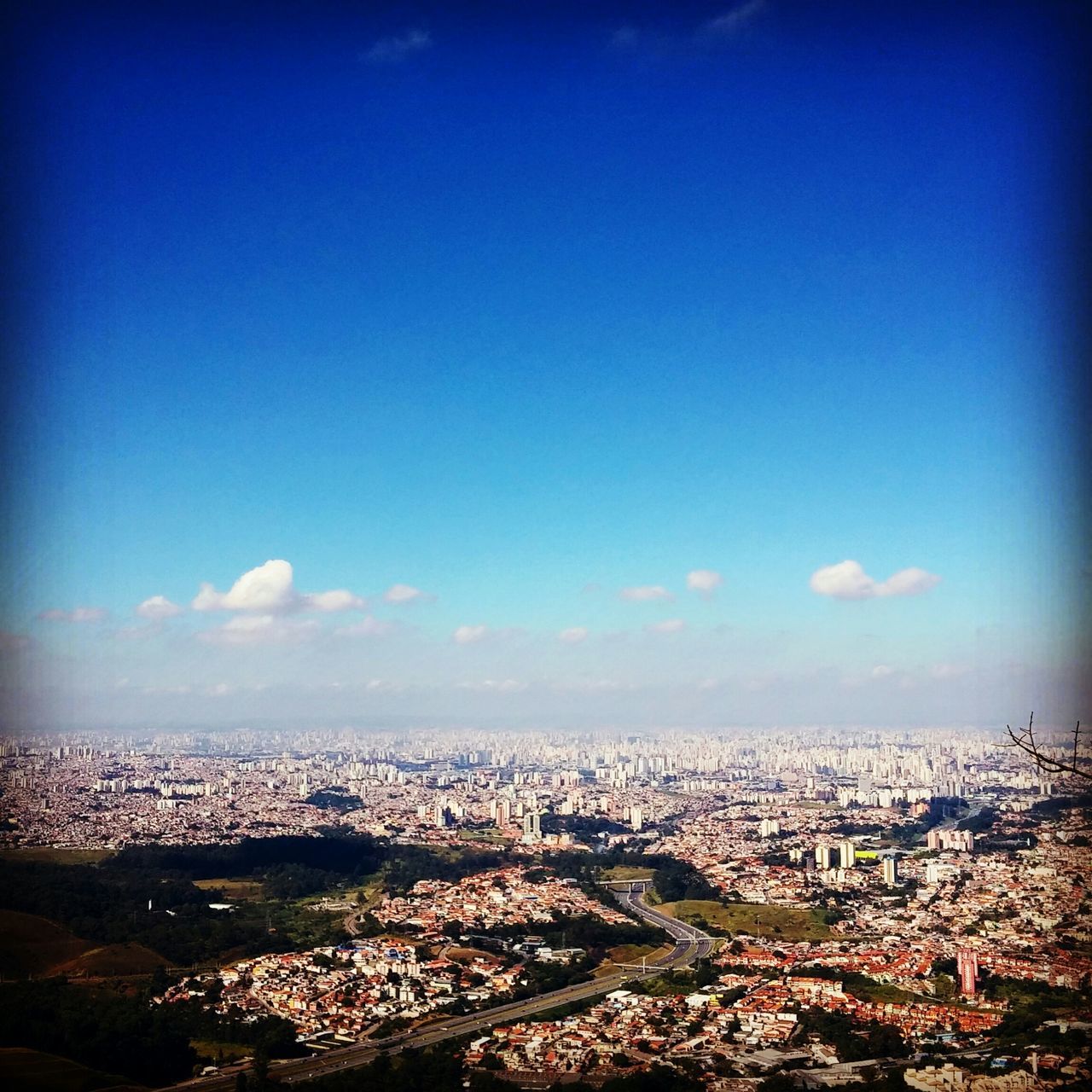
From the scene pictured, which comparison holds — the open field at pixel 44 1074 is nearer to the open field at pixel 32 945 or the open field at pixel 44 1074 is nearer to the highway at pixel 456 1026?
the open field at pixel 32 945

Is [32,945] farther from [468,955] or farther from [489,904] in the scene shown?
[489,904]

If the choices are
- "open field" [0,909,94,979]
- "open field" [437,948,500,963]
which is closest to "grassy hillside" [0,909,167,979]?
"open field" [0,909,94,979]

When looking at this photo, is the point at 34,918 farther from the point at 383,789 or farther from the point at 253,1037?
the point at 383,789

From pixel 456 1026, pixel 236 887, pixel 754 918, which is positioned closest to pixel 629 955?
pixel 754 918

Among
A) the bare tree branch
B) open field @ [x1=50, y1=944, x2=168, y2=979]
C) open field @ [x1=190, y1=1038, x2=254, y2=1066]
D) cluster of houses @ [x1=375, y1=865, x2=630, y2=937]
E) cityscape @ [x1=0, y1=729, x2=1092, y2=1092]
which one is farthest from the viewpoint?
cluster of houses @ [x1=375, y1=865, x2=630, y2=937]

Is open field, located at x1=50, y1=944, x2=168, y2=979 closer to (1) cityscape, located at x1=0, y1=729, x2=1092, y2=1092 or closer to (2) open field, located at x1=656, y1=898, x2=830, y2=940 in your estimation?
(1) cityscape, located at x1=0, y1=729, x2=1092, y2=1092

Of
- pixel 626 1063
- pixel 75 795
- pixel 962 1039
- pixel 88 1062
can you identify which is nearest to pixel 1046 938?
pixel 962 1039
